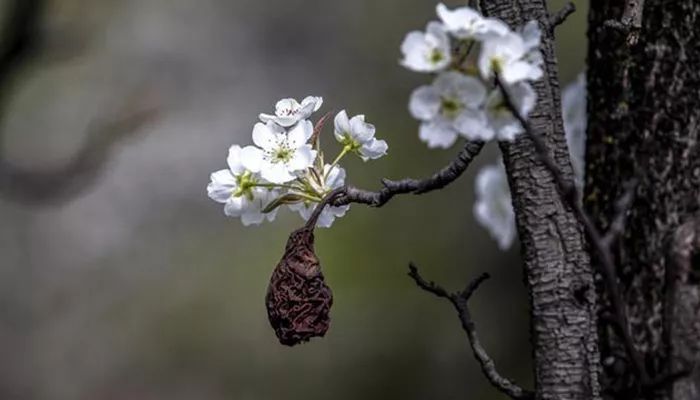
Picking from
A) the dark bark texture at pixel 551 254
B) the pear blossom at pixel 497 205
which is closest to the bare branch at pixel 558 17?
the dark bark texture at pixel 551 254

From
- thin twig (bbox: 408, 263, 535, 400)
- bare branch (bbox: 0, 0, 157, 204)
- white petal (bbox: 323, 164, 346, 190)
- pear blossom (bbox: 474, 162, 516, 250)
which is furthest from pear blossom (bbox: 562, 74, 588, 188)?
bare branch (bbox: 0, 0, 157, 204)

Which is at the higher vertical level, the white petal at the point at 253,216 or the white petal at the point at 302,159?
the white petal at the point at 302,159

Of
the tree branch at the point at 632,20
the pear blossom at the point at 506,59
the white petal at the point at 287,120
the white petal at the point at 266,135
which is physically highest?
the tree branch at the point at 632,20

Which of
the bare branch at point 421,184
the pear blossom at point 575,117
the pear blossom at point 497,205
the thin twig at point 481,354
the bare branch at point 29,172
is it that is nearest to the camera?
the bare branch at point 421,184

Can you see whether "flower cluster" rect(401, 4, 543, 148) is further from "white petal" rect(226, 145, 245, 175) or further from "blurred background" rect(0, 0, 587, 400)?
"blurred background" rect(0, 0, 587, 400)

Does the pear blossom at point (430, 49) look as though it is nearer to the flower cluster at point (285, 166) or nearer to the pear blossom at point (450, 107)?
the pear blossom at point (450, 107)

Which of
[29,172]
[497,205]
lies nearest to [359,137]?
[497,205]
